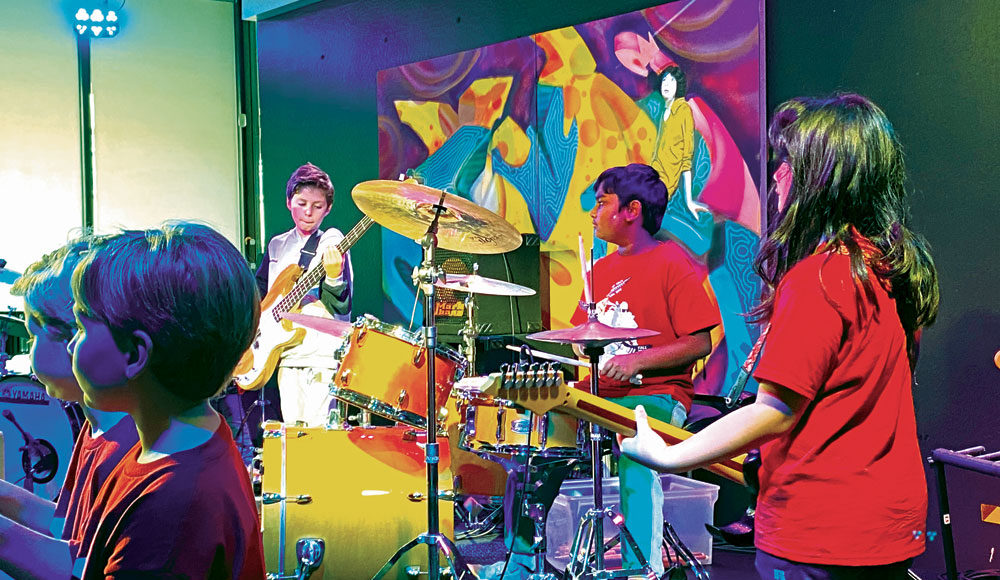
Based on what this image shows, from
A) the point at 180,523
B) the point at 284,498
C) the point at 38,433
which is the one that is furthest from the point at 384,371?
the point at 180,523

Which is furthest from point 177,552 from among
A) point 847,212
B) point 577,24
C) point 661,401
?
point 577,24

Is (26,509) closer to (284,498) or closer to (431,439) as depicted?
(431,439)

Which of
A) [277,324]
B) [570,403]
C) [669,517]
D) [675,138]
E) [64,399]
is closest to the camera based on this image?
[64,399]

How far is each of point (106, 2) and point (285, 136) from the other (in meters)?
1.96

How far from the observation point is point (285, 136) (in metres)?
7.91

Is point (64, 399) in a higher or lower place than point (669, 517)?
higher

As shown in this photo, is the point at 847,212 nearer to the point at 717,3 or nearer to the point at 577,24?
the point at 717,3

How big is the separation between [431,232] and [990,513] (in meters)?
2.42

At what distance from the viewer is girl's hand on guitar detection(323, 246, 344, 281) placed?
17.3 feet

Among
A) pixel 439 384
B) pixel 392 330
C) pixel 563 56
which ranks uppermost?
pixel 563 56

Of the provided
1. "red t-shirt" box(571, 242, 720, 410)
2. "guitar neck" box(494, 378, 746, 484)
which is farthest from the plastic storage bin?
"guitar neck" box(494, 378, 746, 484)

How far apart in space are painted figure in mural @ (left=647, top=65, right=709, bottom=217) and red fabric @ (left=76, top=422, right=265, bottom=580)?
3.82 m

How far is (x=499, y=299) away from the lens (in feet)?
19.2

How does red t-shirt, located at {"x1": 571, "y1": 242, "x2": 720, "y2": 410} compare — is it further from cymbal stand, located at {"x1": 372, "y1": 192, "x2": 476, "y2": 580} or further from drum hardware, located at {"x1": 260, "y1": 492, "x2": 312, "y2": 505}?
drum hardware, located at {"x1": 260, "y1": 492, "x2": 312, "y2": 505}
